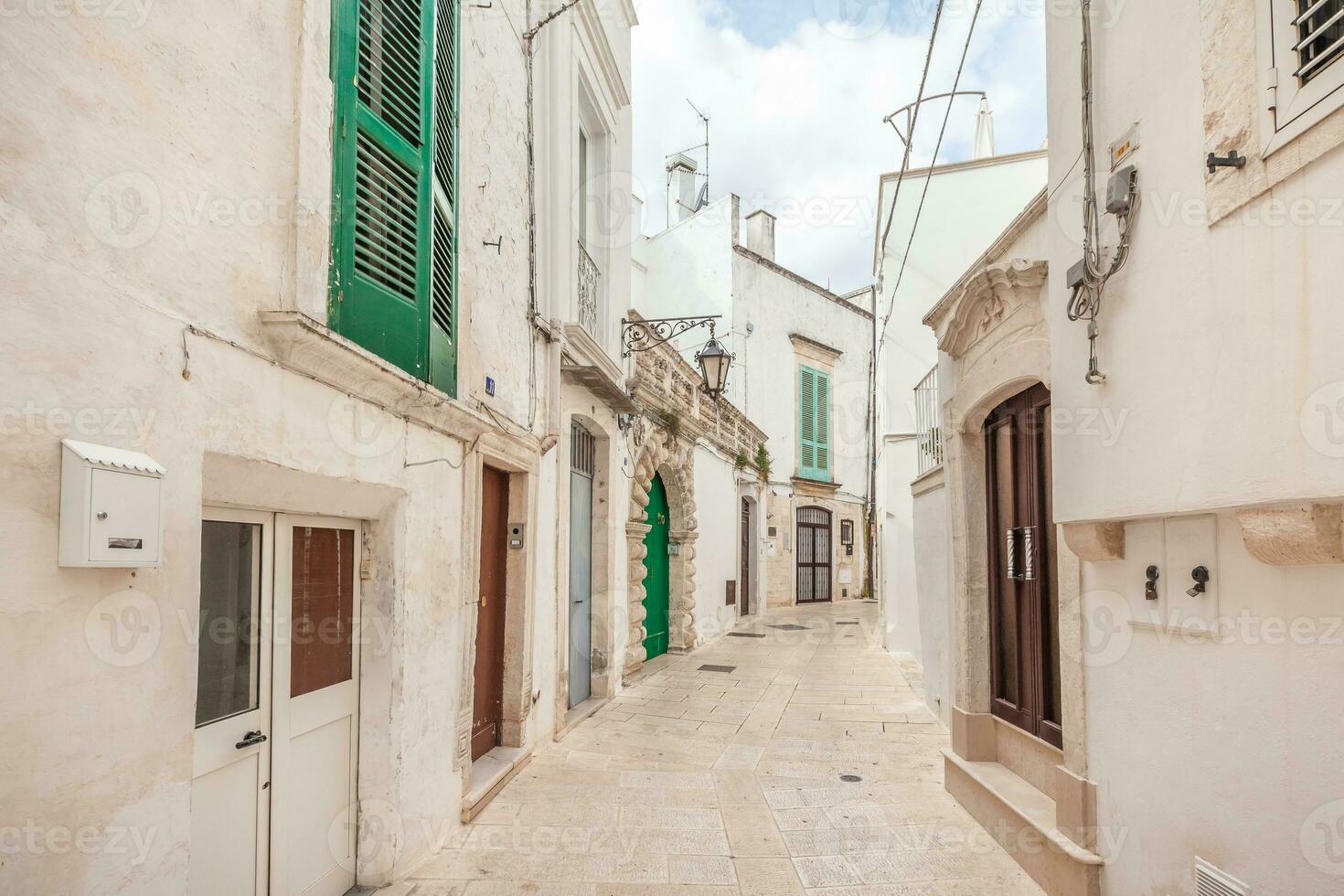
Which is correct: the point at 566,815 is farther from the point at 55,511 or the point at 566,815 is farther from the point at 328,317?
the point at 55,511

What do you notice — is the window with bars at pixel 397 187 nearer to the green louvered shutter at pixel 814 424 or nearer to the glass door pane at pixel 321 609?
the glass door pane at pixel 321 609

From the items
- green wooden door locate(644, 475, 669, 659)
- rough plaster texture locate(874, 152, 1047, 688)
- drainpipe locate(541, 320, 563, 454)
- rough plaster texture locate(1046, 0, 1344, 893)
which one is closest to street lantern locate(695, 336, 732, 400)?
green wooden door locate(644, 475, 669, 659)

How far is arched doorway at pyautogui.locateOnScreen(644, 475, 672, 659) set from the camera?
1076 centimetres

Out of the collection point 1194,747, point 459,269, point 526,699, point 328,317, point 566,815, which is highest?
point 459,269

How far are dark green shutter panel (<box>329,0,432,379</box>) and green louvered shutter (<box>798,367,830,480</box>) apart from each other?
1679 cm

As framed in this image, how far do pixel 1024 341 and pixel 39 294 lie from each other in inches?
165

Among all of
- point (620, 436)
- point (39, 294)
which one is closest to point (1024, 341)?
point (39, 294)

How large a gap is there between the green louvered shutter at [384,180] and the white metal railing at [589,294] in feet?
10.7

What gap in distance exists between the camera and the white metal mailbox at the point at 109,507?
1.84 meters

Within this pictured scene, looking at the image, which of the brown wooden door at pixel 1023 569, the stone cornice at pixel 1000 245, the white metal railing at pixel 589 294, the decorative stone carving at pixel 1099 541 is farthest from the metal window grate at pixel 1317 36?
the white metal railing at pixel 589 294

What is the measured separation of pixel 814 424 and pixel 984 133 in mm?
10167

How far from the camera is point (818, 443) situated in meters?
20.9

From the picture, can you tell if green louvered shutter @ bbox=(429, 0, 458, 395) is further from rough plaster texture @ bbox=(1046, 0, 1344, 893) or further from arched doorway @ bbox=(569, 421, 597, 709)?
rough plaster texture @ bbox=(1046, 0, 1344, 893)

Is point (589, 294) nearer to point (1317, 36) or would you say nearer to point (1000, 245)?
point (1000, 245)
